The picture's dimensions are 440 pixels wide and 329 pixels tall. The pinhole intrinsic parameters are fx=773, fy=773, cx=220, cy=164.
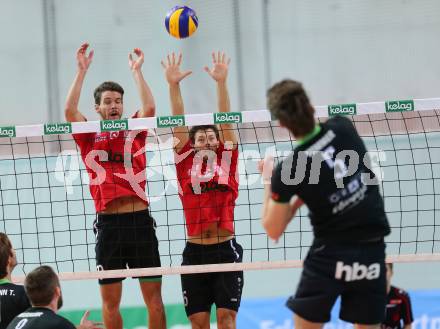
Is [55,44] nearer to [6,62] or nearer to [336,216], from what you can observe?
[6,62]

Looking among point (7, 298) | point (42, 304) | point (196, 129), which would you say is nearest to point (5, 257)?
point (7, 298)

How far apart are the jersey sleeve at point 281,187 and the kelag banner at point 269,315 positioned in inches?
170

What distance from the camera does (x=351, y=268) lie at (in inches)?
154

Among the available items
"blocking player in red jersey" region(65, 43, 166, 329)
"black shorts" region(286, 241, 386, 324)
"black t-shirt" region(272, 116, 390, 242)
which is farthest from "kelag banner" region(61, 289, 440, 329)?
"black t-shirt" region(272, 116, 390, 242)

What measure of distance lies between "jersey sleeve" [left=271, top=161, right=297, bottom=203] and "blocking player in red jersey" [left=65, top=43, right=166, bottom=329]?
264 cm

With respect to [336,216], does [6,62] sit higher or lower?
higher

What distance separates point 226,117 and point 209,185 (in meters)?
0.58

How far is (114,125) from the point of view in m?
6.23

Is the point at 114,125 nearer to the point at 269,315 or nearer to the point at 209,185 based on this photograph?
the point at 209,185

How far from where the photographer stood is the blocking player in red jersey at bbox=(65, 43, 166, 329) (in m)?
6.34

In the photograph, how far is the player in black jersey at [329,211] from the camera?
12.6 feet

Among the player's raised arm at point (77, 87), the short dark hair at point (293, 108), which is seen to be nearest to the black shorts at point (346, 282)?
the short dark hair at point (293, 108)

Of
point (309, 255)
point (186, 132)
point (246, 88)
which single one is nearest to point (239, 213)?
point (246, 88)

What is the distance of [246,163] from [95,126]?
293 cm
